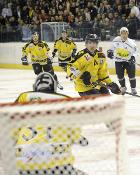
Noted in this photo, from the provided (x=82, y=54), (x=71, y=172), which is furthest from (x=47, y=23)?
(x=71, y=172)

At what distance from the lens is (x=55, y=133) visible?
91.1 inches

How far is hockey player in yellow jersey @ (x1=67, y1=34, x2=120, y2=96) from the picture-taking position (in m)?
→ 5.96

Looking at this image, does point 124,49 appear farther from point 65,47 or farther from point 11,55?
point 11,55

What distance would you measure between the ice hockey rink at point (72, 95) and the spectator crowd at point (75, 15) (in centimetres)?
122

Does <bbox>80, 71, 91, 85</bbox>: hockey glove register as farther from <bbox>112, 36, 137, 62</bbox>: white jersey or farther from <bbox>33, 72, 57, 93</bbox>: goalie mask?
<bbox>112, 36, 137, 62</bbox>: white jersey

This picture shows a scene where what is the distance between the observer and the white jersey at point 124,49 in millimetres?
9289

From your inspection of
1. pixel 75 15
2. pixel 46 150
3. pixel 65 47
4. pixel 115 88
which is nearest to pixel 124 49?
pixel 65 47

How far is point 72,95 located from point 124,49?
4.16ft

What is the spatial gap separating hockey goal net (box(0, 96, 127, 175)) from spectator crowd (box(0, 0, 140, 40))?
1048cm

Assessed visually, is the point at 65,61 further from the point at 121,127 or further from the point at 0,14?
the point at 121,127

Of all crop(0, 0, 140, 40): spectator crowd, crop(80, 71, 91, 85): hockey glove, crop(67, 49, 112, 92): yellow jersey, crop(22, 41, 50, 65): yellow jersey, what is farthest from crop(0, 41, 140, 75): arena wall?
crop(80, 71, 91, 85): hockey glove

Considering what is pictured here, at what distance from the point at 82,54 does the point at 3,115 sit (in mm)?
4072

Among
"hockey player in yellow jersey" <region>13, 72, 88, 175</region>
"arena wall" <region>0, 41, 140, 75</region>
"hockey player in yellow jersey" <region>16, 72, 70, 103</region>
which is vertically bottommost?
"arena wall" <region>0, 41, 140, 75</region>

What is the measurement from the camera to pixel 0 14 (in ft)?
58.0
